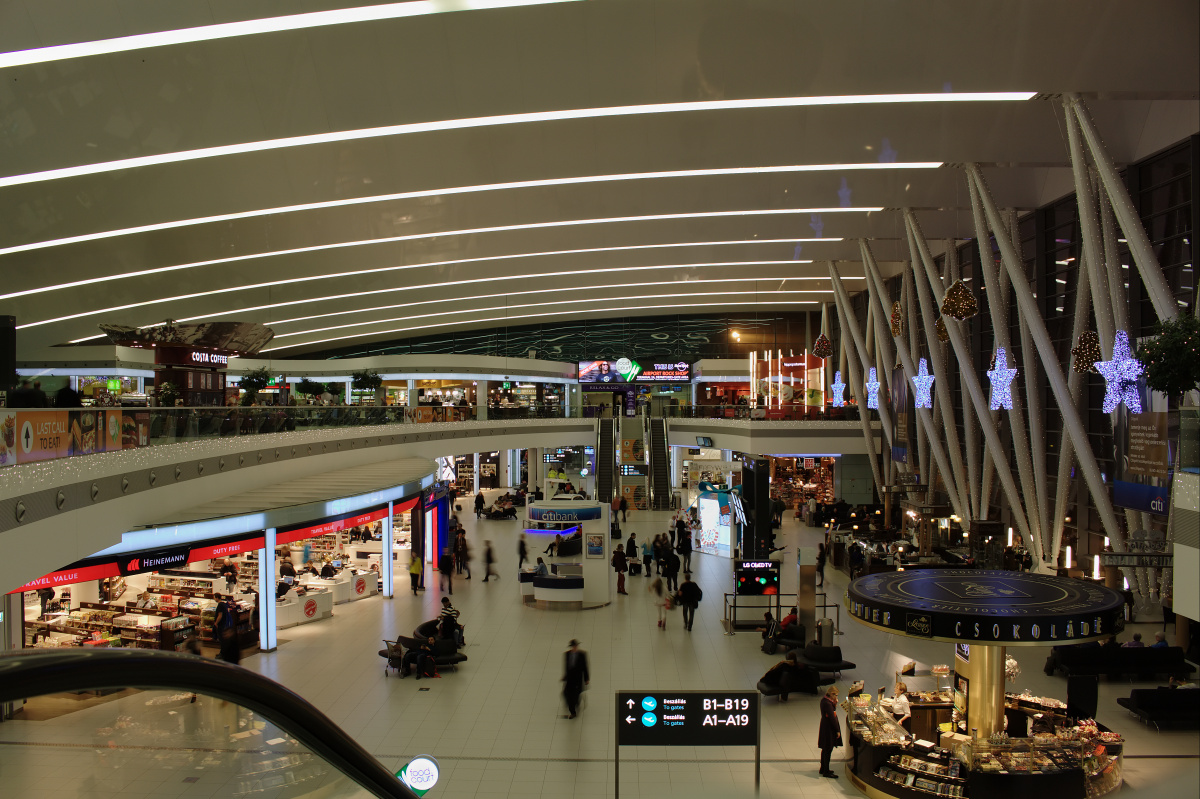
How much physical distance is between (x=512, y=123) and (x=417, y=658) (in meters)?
9.64

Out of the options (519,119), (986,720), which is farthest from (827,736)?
(519,119)

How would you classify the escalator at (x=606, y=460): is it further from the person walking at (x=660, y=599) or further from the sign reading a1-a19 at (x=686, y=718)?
the sign reading a1-a19 at (x=686, y=718)

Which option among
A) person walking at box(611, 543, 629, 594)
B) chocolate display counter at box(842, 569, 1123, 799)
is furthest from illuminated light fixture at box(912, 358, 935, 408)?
chocolate display counter at box(842, 569, 1123, 799)

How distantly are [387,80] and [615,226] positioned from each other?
1164cm

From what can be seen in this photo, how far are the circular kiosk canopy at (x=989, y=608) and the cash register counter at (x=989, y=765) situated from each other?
1042 millimetres

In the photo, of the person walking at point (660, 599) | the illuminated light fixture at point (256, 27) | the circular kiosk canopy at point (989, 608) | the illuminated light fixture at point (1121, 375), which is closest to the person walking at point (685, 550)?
the person walking at point (660, 599)

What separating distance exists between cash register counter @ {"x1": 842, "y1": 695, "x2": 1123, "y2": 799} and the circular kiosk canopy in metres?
1.04

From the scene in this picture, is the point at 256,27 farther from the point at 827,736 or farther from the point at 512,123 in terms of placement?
the point at 827,736

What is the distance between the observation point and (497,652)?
13328 mm

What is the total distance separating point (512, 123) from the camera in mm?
15039

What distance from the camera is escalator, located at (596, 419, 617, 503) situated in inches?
1297

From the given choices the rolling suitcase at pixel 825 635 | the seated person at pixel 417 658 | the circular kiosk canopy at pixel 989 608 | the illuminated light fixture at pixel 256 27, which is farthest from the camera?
the rolling suitcase at pixel 825 635

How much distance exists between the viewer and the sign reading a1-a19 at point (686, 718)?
752 centimetres

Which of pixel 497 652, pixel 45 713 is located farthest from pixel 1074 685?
pixel 45 713
